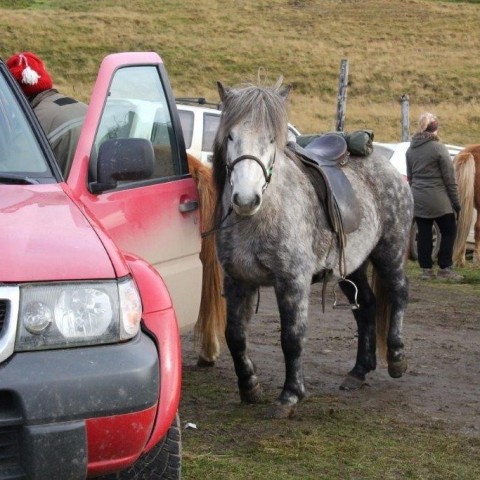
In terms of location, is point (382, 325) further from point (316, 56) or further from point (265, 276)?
point (316, 56)

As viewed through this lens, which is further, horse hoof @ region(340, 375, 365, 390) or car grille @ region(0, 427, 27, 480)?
horse hoof @ region(340, 375, 365, 390)

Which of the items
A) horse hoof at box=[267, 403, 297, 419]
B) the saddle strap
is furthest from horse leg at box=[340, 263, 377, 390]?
horse hoof at box=[267, 403, 297, 419]

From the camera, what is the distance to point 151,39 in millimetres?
60844

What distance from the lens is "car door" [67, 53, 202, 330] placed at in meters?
5.36

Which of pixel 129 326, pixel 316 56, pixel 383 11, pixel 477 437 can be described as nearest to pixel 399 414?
pixel 477 437

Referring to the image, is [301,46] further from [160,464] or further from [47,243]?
[47,243]

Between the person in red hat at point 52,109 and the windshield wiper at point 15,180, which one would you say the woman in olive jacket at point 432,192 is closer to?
the person in red hat at point 52,109

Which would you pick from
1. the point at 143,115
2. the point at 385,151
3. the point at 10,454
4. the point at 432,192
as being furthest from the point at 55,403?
the point at 385,151

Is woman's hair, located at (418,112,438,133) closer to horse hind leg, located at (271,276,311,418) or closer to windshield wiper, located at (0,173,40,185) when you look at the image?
horse hind leg, located at (271,276,311,418)

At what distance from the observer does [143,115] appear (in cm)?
595

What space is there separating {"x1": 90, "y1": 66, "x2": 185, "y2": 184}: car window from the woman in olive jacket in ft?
25.1

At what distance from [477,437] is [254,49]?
5693 cm

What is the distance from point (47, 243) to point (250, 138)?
8.94ft

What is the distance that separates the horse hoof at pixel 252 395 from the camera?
6.80m
